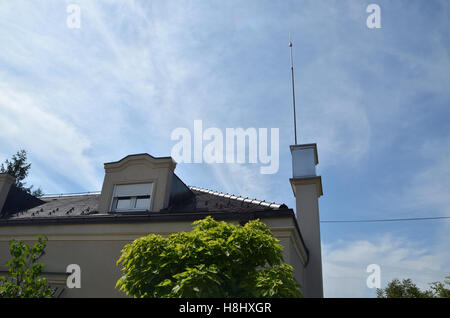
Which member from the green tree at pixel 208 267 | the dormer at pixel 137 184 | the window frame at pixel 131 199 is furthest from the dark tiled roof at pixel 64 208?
the green tree at pixel 208 267

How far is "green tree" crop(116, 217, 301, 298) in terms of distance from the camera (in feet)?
15.9

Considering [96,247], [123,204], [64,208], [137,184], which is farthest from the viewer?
[64,208]

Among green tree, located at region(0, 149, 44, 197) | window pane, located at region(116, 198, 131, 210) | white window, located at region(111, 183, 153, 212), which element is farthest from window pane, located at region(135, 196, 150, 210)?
green tree, located at region(0, 149, 44, 197)

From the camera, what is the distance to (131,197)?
1202 centimetres

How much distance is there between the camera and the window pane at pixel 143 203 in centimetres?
1157

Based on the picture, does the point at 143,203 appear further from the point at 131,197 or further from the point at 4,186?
the point at 4,186

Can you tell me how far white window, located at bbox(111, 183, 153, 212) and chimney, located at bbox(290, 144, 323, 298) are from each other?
5.95 metres

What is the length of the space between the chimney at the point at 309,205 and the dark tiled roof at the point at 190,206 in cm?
141

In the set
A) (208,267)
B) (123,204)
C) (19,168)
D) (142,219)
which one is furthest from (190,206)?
(19,168)

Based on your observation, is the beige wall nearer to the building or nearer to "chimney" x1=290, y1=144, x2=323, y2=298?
the building

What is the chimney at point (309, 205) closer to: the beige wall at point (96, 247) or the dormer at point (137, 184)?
the beige wall at point (96, 247)

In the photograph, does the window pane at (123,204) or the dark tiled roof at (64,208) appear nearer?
the window pane at (123,204)

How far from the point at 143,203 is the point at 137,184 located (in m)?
0.92
